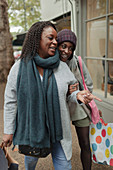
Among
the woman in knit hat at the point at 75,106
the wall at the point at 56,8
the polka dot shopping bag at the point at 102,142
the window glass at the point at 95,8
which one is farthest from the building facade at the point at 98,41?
the woman in knit hat at the point at 75,106

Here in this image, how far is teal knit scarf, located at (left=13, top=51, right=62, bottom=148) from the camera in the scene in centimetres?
166

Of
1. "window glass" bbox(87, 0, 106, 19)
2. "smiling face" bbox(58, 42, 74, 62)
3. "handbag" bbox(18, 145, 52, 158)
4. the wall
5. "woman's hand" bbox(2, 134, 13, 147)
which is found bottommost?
"handbag" bbox(18, 145, 52, 158)

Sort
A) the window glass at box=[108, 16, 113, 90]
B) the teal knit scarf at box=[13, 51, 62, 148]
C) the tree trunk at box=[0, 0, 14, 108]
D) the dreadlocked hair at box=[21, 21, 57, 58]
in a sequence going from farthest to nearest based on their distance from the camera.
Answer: the tree trunk at box=[0, 0, 14, 108] < the window glass at box=[108, 16, 113, 90] < the dreadlocked hair at box=[21, 21, 57, 58] < the teal knit scarf at box=[13, 51, 62, 148]

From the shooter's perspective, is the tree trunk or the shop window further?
the tree trunk

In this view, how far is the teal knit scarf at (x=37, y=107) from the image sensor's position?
5.44ft

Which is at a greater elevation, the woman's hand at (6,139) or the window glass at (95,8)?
the window glass at (95,8)

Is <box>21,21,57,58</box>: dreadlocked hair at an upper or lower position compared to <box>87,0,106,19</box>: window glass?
lower

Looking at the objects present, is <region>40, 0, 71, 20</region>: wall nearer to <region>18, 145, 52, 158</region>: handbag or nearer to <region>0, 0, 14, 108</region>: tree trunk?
<region>0, 0, 14, 108</region>: tree trunk

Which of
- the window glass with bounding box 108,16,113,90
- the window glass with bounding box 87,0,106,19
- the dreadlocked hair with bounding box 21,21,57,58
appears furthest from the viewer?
the window glass with bounding box 87,0,106,19

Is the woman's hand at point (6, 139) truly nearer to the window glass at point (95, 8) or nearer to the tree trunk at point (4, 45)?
the window glass at point (95, 8)

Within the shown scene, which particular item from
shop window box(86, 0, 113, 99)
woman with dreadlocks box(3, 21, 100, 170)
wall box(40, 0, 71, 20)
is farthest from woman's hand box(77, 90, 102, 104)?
wall box(40, 0, 71, 20)

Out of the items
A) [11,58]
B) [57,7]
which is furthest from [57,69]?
[57,7]

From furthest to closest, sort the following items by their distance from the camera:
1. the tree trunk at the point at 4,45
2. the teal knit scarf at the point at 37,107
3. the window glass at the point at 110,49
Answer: the tree trunk at the point at 4,45
the window glass at the point at 110,49
the teal knit scarf at the point at 37,107

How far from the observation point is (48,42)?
1773 millimetres
